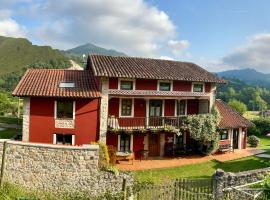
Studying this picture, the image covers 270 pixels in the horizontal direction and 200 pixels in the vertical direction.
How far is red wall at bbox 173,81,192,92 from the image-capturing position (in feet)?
88.7

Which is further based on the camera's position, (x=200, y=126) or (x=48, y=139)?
(x=200, y=126)

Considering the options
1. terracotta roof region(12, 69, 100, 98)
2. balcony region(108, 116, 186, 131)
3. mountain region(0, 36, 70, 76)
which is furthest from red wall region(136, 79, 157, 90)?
mountain region(0, 36, 70, 76)

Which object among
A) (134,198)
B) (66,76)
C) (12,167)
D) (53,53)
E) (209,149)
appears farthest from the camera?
(53,53)

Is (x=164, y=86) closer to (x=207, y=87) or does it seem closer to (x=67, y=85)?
(x=207, y=87)

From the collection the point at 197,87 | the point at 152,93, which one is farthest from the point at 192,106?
the point at 152,93

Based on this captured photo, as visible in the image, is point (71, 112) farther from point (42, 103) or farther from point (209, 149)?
point (209, 149)

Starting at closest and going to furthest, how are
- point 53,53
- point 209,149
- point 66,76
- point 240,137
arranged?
point 66,76, point 209,149, point 240,137, point 53,53

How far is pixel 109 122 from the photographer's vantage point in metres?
25.0

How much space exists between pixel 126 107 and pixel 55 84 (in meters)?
5.57

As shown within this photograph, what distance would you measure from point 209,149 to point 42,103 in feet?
44.4

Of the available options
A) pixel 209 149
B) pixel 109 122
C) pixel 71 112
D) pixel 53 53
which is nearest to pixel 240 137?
pixel 209 149

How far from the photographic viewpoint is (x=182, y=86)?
89.7ft

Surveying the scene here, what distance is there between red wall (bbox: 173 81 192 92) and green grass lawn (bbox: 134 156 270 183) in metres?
5.86

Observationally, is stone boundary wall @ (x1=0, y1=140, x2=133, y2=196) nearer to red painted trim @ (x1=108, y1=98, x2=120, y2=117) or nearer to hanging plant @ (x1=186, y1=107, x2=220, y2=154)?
red painted trim @ (x1=108, y1=98, x2=120, y2=117)
